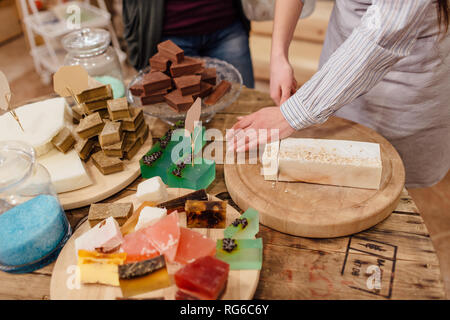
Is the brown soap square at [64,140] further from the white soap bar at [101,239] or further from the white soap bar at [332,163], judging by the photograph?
the white soap bar at [332,163]

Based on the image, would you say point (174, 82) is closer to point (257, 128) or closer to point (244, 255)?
point (257, 128)

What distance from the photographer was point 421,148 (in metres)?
1.66

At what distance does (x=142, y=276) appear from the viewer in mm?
961

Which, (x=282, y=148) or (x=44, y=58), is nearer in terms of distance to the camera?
(x=282, y=148)

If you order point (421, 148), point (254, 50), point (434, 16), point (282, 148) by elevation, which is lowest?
point (254, 50)

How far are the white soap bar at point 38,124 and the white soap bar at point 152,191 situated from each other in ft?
1.44

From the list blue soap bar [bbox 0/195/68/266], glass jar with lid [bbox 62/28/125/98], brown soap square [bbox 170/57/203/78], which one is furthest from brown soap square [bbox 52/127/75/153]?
brown soap square [bbox 170/57/203/78]

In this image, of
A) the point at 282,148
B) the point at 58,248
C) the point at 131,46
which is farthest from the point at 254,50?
the point at 58,248

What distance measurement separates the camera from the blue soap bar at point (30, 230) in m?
1.05

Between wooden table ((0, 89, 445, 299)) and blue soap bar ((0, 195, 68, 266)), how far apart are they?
0.07m

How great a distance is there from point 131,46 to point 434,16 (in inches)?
66.4

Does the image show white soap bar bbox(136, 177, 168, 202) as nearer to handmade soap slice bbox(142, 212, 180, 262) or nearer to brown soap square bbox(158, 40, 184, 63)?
handmade soap slice bbox(142, 212, 180, 262)
